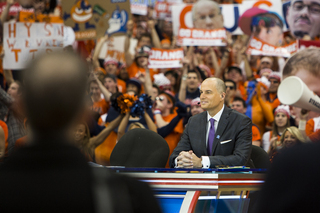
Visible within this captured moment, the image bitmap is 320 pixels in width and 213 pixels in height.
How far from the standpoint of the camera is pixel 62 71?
1.16 meters

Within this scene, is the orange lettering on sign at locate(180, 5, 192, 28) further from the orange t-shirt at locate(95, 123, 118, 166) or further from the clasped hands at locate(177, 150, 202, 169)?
the clasped hands at locate(177, 150, 202, 169)

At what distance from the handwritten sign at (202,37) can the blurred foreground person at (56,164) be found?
22.7ft

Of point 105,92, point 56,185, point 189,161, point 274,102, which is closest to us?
point 56,185

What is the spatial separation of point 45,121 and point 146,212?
371 millimetres

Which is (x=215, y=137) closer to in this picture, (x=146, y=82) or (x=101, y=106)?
(x=101, y=106)

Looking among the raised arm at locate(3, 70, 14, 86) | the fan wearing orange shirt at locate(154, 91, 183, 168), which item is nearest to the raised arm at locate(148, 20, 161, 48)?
the fan wearing orange shirt at locate(154, 91, 183, 168)

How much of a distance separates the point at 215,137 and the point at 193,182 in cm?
118

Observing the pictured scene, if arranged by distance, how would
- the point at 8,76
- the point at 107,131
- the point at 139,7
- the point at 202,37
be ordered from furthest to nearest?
the point at 139,7 → the point at 202,37 → the point at 8,76 → the point at 107,131

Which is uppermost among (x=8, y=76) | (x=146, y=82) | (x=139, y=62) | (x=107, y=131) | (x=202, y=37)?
(x=202, y=37)

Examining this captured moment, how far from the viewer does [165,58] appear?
25.7 feet

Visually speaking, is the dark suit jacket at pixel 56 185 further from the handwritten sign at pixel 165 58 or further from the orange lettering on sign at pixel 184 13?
the orange lettering on sign at pixel 184 13

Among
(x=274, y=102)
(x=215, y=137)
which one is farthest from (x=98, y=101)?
(x=215, y=137)

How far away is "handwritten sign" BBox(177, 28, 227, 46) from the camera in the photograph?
26.1ft

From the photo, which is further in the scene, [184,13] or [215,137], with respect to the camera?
[184,13]
